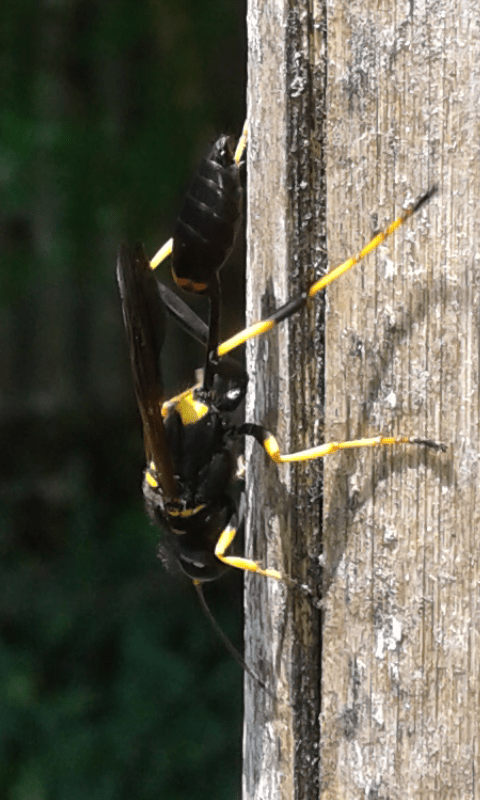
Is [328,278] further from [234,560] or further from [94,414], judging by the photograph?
[94,414]

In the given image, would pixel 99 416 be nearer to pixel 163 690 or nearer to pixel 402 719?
pixel 163 690

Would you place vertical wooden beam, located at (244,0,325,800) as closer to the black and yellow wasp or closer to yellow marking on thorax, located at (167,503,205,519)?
the black and yellow wasp

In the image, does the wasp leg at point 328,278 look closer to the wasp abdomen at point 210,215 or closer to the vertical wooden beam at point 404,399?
the vertical wooden beam at point 404,399

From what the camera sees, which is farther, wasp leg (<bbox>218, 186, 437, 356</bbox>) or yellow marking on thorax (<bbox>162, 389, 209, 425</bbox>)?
yellow marking on thorax (<bbox>162, 389, 209, 425</bbox>)

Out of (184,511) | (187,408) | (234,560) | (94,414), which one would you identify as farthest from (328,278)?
(94,414)

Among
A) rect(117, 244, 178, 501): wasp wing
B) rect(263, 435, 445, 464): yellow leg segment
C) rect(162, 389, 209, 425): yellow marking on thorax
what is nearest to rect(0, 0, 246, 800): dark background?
rect(162, 389, 209, 425): yellow marking on thorax

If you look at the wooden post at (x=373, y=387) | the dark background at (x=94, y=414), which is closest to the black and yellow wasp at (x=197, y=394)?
the wooden post at (x=373, y=387)

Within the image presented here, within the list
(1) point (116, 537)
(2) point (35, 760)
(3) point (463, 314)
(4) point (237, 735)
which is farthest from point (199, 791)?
(3) point (463, 314)
